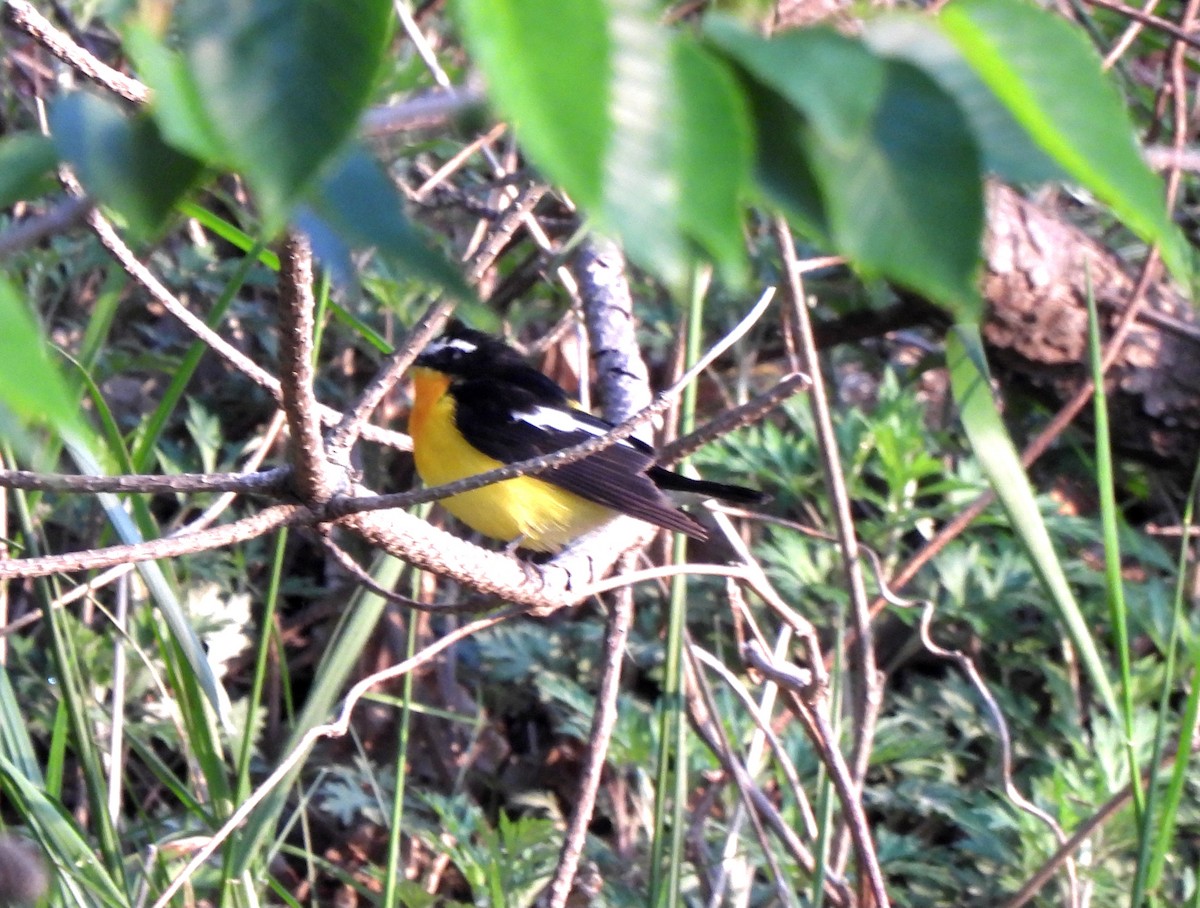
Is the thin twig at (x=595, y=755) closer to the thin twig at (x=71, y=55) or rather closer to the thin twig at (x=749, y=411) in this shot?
the thin twig at (x=749, y=411)

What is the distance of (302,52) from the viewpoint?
1.62 feet

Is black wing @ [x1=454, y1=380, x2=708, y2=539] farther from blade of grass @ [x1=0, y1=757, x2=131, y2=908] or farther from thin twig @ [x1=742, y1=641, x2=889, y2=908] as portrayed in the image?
blade of grass @ [x1=0, y1=757, x2=131, y2=908]

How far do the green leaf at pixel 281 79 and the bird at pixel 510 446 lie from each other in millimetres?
Result: 2639

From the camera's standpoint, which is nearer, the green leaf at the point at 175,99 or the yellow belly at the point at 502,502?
the green leaf at the point at 175,99

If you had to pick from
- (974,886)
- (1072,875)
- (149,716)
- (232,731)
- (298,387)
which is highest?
(298,387)

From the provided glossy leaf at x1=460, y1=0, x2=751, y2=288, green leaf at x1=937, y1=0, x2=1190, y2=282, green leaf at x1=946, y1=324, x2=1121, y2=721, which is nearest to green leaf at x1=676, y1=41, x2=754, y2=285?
glossy leaf at x1=460, y1=0, x2=751, y2=288

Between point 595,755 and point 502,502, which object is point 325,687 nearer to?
point 595,755

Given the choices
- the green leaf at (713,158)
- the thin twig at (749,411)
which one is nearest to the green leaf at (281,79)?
the green leaf at (713,158)

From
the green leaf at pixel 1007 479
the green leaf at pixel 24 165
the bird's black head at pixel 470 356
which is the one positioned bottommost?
the bird's black head at pixel 470 356

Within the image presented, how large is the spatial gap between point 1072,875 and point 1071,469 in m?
2.10

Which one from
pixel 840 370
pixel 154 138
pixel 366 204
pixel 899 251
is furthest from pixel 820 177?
pixel 840 370

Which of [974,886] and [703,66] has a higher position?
[703,66]

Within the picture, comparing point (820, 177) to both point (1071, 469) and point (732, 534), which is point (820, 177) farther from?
point (1071, 469)

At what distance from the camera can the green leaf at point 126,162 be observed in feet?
1.77
